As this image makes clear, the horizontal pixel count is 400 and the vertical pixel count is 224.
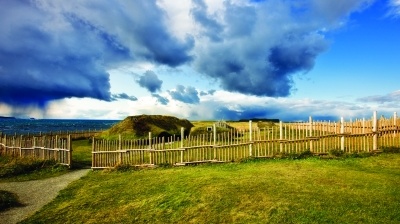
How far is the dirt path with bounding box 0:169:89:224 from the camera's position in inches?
370

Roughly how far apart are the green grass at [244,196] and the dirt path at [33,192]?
46cm

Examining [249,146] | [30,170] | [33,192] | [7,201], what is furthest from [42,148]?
[249,146]

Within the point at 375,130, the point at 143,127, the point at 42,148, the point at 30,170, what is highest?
the point at 143,127

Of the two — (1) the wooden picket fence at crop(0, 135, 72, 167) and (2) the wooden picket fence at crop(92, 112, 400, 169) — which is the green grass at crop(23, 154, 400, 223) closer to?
(2) the wooden picket fence at crop(92, 112, 400, 169)

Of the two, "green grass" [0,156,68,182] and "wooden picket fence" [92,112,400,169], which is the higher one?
"wooden picket fence" [92,112,400,169]

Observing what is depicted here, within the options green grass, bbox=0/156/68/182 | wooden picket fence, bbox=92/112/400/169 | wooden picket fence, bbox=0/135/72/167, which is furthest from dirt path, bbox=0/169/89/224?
wooden picket fence, bbox=92/112/400/169

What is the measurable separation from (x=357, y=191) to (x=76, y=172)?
13364mm

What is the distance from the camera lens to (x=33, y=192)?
1218 cm

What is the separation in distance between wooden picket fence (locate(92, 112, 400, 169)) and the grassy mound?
33.9 ft

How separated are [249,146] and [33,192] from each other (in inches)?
389

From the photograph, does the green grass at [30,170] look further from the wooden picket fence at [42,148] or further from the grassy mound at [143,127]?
the grassy mound at [143,127]

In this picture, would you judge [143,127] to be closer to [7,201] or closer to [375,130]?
[7,201]

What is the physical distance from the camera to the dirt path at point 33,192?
941cm

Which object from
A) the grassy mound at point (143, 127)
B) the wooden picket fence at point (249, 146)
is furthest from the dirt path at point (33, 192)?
the grassy mound at point (143, 127)
